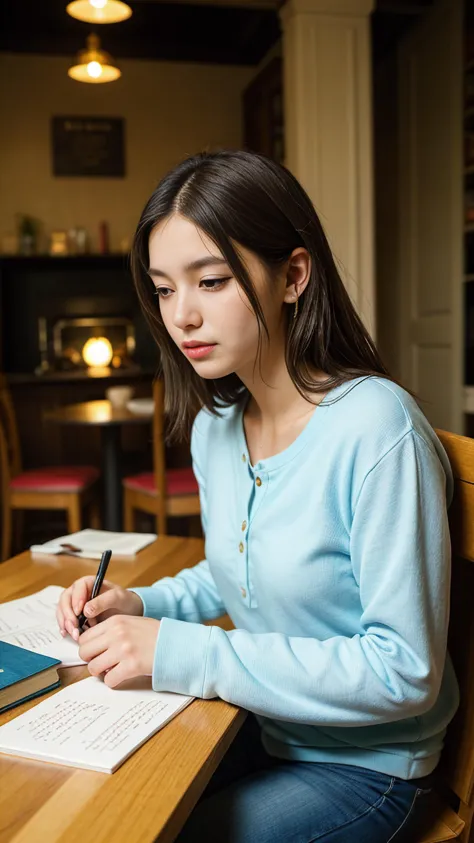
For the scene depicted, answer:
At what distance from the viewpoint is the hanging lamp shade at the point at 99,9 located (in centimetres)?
344

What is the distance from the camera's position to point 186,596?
3.91ft

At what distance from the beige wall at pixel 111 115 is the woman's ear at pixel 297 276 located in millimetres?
5209

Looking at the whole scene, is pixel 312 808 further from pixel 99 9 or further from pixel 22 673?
pixel 99 9

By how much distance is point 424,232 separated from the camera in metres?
4.98

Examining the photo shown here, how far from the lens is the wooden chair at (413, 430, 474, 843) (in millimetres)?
973

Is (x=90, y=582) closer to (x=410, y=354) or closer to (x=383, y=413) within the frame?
(x=383, y=413)

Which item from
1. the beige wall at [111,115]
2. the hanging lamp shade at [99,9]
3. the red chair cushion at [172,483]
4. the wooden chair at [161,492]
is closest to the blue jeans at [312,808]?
the wooden chair at [161,492]

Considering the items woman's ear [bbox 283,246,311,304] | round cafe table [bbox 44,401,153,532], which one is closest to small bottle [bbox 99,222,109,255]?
round cafe table [bbox 44,401,153,532]

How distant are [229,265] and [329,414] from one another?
8.7 inches

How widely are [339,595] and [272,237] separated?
0.45 m

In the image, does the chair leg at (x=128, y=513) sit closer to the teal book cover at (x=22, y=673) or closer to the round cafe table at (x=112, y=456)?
the round cafe table at (x=112, y=456)

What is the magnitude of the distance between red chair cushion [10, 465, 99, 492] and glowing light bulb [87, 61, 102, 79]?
2079 millimetres

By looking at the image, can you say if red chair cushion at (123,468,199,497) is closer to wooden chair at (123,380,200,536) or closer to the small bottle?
wooden chair at (123,380,200,536)

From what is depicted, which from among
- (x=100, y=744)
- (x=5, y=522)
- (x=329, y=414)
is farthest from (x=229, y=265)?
(x=5, y=522)
